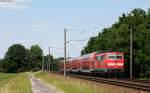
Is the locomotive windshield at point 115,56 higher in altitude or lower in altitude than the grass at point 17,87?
higher

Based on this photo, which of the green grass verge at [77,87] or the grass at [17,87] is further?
the grass at [17,87]

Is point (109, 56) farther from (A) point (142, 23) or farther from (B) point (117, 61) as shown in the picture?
(A) point (142, 23)

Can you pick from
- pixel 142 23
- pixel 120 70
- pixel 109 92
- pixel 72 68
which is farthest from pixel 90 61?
pixel 109 92

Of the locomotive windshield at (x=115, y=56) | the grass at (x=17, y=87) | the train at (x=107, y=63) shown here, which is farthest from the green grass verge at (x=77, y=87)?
the locomotive windshield at (x=115, y=56)

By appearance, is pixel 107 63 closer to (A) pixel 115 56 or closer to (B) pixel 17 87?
(A) pixel 115 56

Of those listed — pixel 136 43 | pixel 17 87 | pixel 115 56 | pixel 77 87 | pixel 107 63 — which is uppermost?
pixel 136 43

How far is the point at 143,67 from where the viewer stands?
75250mm

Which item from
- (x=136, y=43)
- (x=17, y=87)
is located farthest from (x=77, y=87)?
(x=136, y=43)

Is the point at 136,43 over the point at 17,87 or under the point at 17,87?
over

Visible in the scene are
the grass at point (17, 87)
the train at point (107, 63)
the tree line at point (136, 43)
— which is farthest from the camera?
the tree line at point (136, 43)

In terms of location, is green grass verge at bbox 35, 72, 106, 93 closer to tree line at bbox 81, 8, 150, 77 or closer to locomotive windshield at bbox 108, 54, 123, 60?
locomotive windshield at bbox 108, 54, 123, 60

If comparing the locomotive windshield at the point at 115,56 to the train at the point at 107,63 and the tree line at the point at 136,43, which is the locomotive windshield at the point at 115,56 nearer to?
the train at the point at 107,63

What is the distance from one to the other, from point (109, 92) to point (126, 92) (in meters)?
1.98

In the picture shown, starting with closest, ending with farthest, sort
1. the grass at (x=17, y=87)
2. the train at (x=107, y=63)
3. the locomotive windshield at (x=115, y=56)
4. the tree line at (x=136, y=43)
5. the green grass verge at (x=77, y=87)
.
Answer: the green grass verge at (x=77, y=87) < the grass at (x=17, y=87) < the train at (x=107, y=63) < the locomotive windshield at (x=115, y=56) < the tree line at (x=136, y=43)
